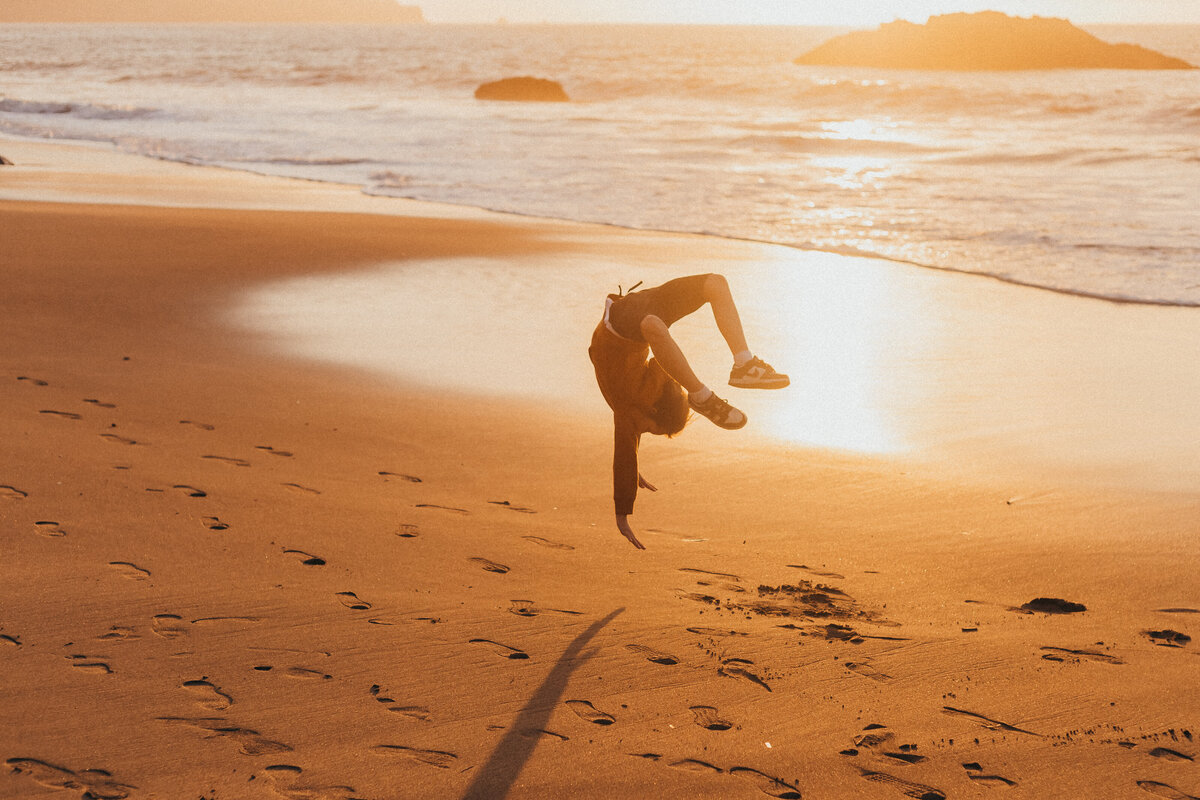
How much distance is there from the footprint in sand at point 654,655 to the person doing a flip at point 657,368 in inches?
29.7

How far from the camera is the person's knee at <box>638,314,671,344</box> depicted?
191 inches

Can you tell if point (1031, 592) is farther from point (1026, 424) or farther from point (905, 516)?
point (1026, 424)

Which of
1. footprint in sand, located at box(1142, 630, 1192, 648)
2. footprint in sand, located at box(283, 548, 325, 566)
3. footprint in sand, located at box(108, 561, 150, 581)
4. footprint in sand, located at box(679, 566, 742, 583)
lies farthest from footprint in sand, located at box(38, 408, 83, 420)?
footprint in sand, located at box(1142, 630, 1192, 648)

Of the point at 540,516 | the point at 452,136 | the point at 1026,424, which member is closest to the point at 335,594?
the point at 540,516

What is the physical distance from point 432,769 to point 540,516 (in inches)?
117

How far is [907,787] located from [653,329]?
2185 mm

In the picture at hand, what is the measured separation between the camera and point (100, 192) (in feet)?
69.9

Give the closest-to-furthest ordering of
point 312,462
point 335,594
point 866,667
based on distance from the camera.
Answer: point 866,667 → point 335,594 → point 312,462

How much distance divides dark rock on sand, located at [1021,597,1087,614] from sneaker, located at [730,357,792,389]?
6.82 feet

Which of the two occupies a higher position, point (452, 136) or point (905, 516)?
point (452, 136)

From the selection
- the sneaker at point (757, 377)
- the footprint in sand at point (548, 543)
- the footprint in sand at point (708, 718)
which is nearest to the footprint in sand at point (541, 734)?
the footprint in sand at point (708, 718)

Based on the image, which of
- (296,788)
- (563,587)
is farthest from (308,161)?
(296,788)

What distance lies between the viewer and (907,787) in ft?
13.5

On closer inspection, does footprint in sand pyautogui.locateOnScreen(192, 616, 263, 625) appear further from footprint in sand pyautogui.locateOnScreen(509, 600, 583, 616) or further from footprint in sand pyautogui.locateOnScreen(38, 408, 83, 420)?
footprint in sand pyautogui.locateOnScreen(38, 408, 83, 420)
